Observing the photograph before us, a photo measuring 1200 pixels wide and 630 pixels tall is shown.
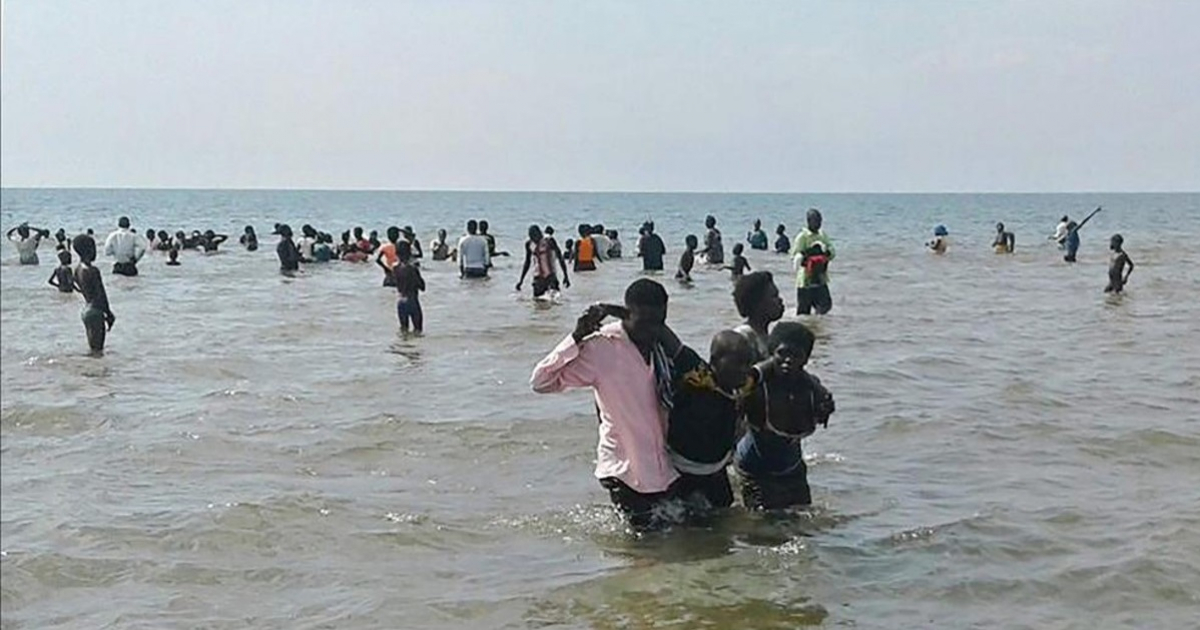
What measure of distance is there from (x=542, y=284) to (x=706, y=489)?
14910 millimetres

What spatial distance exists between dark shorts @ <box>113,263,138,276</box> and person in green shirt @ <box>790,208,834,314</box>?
54.1 ft

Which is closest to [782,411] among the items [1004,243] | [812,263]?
[812,263]

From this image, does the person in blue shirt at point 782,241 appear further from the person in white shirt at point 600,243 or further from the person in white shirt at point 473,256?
the person in white shirt at point 473,256

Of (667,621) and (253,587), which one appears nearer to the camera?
(667,621)

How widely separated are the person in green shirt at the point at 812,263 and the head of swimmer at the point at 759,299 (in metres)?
8.16

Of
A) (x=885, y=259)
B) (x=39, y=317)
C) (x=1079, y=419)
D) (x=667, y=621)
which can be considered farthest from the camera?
(x=885, y=259)

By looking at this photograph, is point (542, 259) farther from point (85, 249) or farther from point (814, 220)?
point (85, 249)

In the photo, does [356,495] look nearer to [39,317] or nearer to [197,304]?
[39,317]

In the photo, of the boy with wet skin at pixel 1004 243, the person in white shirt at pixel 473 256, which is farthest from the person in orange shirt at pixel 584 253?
the boy with wet skin at pixel 1004 243

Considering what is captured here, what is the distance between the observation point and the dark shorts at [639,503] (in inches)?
247

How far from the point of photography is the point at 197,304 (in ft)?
72.4

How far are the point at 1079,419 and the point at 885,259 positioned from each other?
2723 cm

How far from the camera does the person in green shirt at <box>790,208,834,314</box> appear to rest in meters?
15.3

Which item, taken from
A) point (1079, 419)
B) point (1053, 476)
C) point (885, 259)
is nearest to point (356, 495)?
point (1053, 476)
